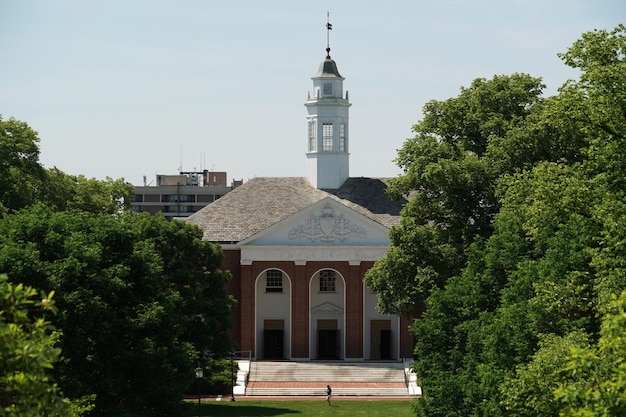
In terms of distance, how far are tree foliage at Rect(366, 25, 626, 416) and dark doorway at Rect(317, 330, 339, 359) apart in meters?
25.7

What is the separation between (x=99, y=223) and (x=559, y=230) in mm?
16760

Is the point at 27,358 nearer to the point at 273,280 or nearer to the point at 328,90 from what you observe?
the point at 273,280

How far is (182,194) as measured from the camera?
180 metres

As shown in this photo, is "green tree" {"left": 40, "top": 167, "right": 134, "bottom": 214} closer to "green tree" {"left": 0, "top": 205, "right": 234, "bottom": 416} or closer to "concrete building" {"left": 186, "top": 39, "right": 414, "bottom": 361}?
"concrete building" {"left": 186, "top": 39, "right": 414, "bottom": 361}

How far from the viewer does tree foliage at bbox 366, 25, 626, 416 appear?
35.1m

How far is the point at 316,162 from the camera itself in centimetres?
9675

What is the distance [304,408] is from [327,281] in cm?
2170

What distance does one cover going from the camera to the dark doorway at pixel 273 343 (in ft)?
296

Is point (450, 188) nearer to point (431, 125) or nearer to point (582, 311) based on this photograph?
point (431, 125)

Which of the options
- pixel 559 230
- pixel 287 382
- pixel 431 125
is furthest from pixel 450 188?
pixel 287 382

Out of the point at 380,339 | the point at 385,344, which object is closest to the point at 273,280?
the point at 380,339

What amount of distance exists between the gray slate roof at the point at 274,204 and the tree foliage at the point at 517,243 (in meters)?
26.9

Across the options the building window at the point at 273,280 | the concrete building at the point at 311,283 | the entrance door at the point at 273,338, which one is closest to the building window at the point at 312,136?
the concrete building at the point at 311,283

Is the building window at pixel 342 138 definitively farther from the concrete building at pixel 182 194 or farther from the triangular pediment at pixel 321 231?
the concrete building at pixel 182 194
